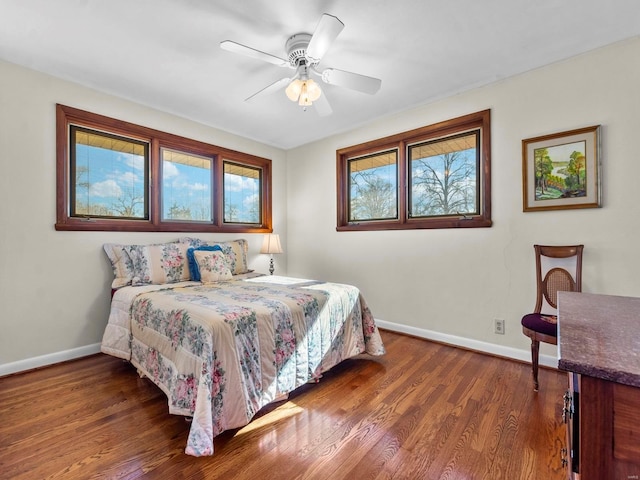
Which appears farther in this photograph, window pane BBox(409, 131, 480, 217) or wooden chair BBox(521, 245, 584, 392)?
window pane BBox(409, 131, 480, 217)

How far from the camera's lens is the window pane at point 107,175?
2.76 metres

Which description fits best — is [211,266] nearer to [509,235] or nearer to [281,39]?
[281,39]

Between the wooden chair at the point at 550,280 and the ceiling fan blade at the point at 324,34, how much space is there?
7.35 ft

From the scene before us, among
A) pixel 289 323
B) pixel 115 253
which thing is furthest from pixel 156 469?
pixel 115 253

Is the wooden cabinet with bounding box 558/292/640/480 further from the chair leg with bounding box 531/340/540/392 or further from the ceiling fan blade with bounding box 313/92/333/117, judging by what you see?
the ceiling fan blade with bounding box 313/92/333/117

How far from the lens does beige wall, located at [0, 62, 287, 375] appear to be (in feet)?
7.68

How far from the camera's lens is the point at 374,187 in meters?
3.74

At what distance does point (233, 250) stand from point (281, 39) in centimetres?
227

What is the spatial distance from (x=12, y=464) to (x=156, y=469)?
72cm

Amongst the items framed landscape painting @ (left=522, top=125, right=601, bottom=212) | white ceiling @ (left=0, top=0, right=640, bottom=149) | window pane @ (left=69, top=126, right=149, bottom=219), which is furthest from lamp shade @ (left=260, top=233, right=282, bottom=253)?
framed landscape painting @ (left=522, top=125, right=601, bottom=212)

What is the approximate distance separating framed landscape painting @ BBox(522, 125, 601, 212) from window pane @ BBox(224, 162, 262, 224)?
3312mm

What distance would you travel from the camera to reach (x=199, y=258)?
2.98 metres

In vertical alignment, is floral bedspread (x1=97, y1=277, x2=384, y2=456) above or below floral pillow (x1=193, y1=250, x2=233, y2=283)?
below

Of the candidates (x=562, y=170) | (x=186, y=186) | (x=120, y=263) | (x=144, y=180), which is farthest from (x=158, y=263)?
(x=562, y=170)
